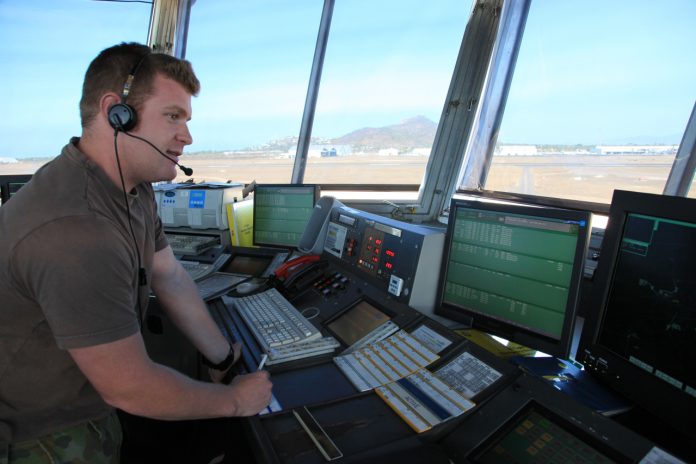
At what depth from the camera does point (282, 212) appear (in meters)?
2.29

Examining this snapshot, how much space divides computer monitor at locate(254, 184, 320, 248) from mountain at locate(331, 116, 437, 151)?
1559 mm

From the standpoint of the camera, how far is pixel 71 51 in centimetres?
334

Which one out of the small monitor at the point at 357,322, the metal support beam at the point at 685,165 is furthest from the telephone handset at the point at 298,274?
the metal support beam at the point at 685,165

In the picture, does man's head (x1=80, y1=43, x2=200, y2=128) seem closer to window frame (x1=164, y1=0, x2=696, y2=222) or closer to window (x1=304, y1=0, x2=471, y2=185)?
window frame (x1=164, y1=0, x2=696, y2=222)

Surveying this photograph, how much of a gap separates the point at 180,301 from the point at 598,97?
250 centimetres

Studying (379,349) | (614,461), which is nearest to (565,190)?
(379,349)

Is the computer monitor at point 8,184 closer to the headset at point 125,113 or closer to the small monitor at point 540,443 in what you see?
the headset at point 125,113

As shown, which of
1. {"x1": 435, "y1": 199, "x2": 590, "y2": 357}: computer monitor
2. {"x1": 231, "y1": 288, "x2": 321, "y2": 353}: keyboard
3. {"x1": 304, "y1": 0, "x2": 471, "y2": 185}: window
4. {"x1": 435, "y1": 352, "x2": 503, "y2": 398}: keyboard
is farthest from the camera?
{"x1": 304, "y1": 0, "x2": 471, "y2": 185}: window

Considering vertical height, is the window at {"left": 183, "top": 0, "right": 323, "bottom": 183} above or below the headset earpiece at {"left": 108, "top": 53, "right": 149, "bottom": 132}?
above

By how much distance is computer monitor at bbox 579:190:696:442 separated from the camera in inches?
31.7

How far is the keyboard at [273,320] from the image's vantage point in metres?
1.22

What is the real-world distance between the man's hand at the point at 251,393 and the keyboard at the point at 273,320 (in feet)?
0.61

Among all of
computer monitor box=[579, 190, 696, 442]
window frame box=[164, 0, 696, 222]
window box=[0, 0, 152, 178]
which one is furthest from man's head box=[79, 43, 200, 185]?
window box=[0, 0, 152, 178]

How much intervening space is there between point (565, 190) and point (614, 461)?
2.18 meters
